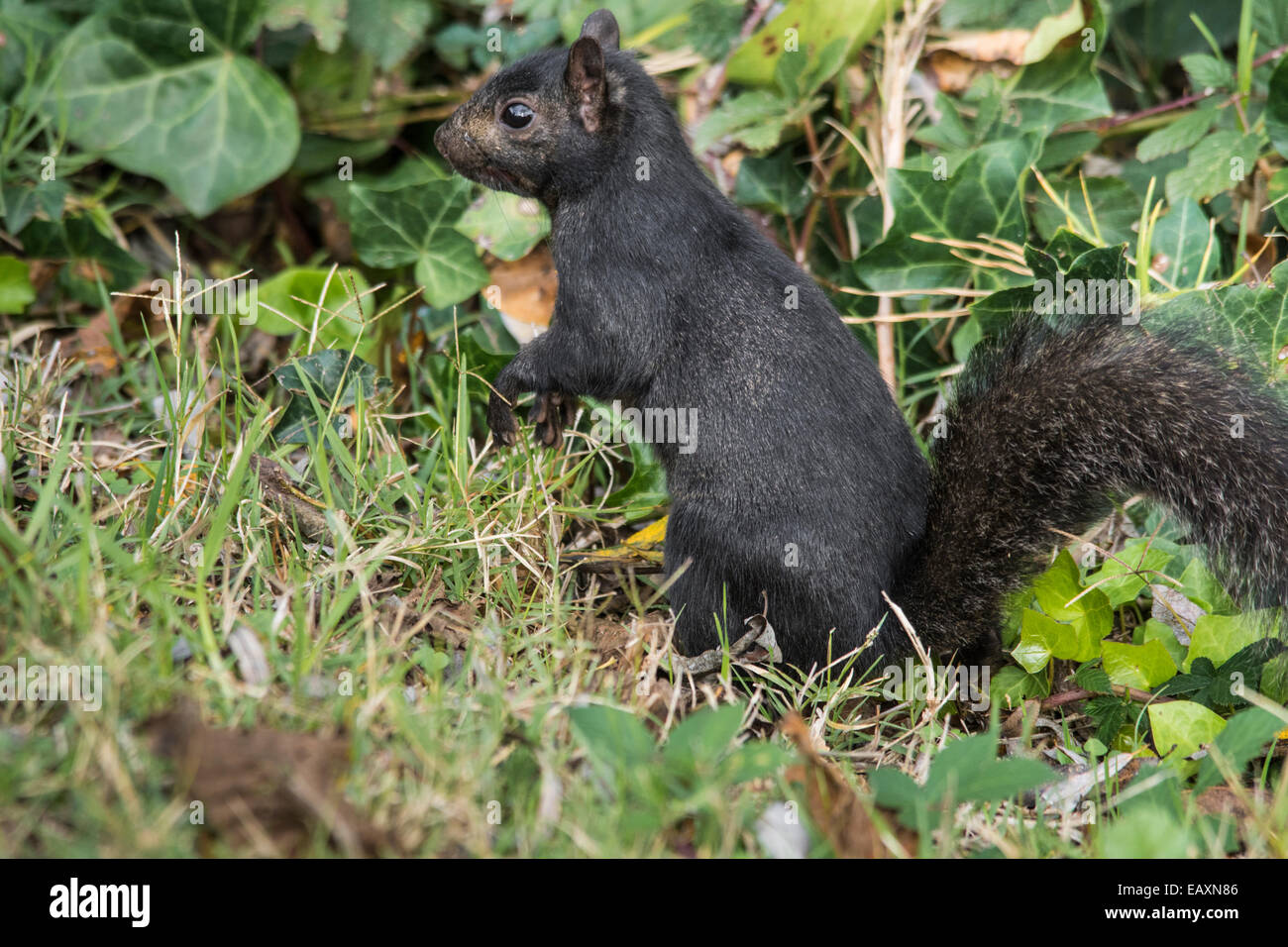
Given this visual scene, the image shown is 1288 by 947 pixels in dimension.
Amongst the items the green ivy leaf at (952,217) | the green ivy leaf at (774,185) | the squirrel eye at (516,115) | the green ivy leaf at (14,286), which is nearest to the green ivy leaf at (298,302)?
the green ivy leaf at (14,286)

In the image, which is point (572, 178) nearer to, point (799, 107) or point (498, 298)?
point (498, 298)

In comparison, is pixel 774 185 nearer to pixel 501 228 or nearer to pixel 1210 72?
pixel 501 228

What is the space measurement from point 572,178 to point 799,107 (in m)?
1.10

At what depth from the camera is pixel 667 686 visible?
234cm

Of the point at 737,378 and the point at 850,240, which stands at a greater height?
the point at 850,240

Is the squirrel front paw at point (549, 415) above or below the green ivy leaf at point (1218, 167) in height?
below

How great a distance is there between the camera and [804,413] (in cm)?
252

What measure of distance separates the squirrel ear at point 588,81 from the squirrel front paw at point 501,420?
67 cm

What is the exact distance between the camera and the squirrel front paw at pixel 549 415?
9.25ft

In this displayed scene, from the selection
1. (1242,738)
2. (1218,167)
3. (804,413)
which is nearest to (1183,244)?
(1218,167)

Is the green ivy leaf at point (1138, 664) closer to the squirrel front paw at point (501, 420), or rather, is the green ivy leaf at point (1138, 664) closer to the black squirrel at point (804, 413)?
the black squirrel at point (804, 413)

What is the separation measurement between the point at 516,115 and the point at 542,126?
7cm

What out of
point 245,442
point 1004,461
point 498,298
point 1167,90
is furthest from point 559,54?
point 1167,90
